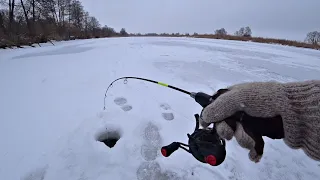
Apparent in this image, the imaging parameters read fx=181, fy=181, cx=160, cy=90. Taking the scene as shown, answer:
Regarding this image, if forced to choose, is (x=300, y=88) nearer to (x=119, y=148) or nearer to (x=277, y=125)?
(x=277, y=125)

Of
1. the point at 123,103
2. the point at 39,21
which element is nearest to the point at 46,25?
the point at 39,21

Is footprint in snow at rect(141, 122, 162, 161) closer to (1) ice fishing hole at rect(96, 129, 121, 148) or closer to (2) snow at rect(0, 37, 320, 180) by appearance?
(2) snow at rect(0, 37, 320, 180)

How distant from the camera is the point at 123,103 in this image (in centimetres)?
312

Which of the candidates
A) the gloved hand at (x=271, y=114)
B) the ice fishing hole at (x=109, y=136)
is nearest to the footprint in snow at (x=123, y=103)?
the ice fishing hole at (x=109, y=136)

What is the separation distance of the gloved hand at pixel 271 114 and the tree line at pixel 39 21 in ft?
44.4

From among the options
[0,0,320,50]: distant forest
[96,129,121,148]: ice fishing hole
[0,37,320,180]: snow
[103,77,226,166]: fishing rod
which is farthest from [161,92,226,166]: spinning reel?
[0,0,320,50]: distant forest

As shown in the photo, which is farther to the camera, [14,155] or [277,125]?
[14,155]

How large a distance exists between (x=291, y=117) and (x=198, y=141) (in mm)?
519

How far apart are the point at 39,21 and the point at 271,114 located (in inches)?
1245

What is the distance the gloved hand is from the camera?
37.0 inches

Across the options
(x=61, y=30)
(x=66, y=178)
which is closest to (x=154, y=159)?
(x=66, y=178)

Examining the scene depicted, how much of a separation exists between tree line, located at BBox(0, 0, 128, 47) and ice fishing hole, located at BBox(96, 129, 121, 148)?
11.9 metres

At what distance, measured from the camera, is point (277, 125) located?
3.32 ft

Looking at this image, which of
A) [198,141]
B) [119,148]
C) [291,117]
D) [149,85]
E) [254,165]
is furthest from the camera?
[149,85]
